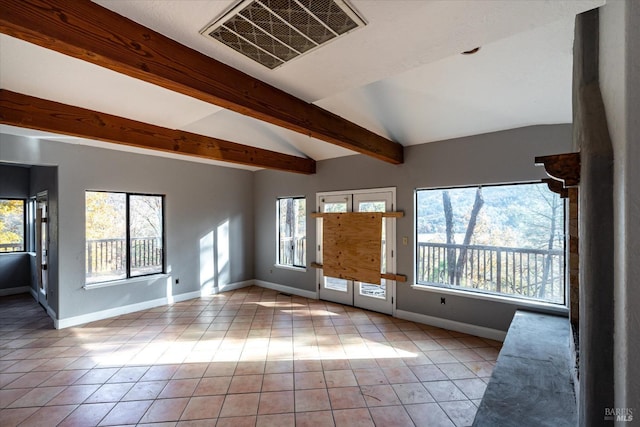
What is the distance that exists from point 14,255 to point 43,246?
2044 mm

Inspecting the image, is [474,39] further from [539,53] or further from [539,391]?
[539,391]

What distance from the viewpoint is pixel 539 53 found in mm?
2139

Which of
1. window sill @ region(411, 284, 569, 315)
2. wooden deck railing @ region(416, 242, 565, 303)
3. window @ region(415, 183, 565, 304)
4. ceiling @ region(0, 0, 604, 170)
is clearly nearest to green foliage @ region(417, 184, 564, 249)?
window @ region(415, 183, 565, 304)

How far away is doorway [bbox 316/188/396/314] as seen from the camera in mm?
4465

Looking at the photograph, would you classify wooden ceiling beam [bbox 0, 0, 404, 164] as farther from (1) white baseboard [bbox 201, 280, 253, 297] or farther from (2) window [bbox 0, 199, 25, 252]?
(2) window [bbox 0, 199, 25, 252]

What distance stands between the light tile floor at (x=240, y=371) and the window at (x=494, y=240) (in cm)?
80

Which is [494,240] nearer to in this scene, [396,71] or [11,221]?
[396,71]

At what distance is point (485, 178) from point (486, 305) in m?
1.63

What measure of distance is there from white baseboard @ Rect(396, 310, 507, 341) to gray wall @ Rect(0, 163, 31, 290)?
294 inches

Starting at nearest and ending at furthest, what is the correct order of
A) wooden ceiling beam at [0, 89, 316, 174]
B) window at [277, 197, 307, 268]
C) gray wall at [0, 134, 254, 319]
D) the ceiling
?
the ceiling < wooden ceiling beam at [0, 89, 316, 174] < gray wall at [0, 134, 254, 319] < window at [277, 197, 307, 268]

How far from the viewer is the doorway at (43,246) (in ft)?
14.4

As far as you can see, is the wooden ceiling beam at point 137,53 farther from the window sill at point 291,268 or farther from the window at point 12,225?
the window at point 12,225

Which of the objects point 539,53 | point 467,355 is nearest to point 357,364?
point 467,355

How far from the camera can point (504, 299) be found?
11.4 feet
